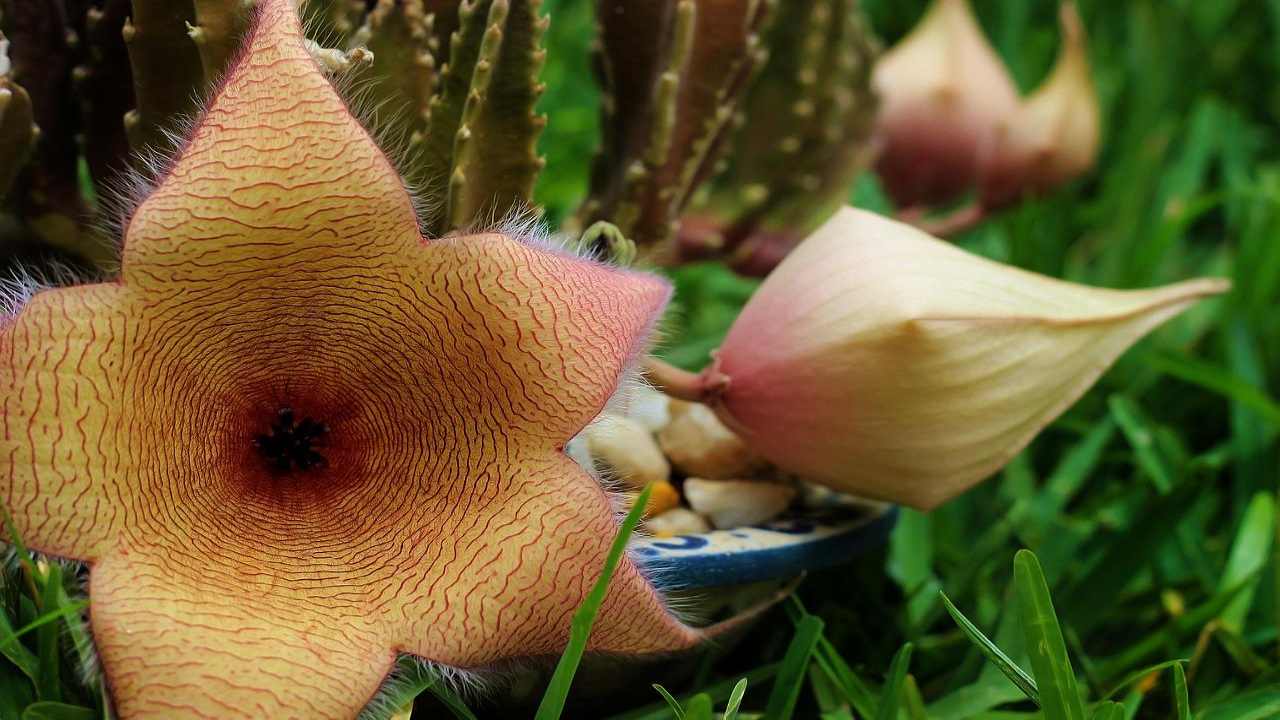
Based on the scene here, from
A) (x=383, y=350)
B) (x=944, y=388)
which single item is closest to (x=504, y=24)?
(x=383, y=350)

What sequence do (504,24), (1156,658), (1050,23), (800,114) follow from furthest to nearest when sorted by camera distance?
(1050,23)
(800,114)
(1156,658)
(504,24)

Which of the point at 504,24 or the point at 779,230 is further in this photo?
the point at 779,230

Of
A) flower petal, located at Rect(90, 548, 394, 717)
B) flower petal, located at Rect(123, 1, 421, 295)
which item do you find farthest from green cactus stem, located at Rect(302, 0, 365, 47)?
flower petal, located at Rect(90, 548, 394, 717)

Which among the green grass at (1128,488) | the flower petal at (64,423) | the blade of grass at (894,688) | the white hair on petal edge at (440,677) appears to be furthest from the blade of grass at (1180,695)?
the flower petal at (64,423)

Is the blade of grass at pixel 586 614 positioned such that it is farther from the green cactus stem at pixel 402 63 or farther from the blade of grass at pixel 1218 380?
the blade of grass at pixel 1218 380

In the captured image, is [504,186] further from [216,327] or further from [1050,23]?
[1050,23]

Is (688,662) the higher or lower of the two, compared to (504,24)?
lower

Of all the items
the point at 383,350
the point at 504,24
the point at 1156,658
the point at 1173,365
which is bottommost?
the point at 1156,658
